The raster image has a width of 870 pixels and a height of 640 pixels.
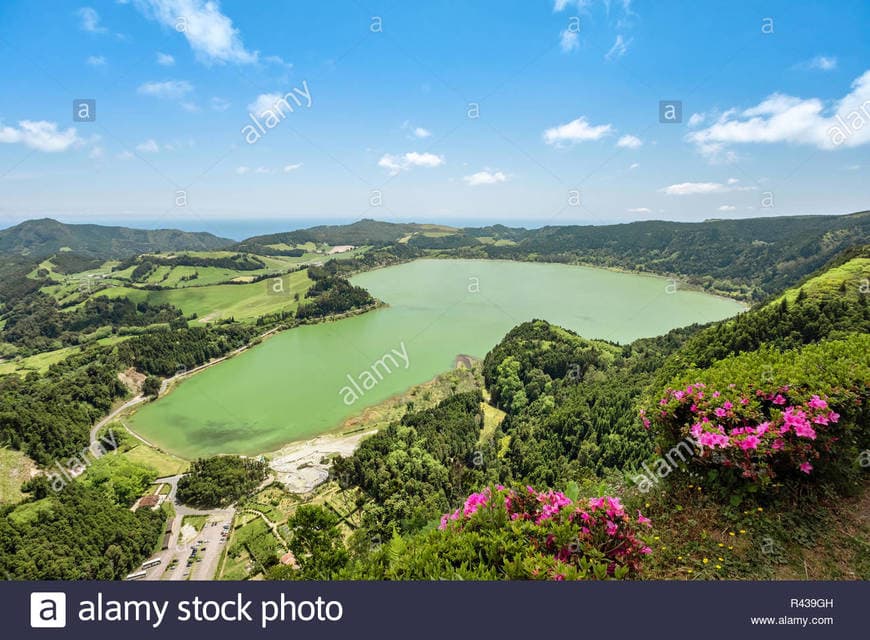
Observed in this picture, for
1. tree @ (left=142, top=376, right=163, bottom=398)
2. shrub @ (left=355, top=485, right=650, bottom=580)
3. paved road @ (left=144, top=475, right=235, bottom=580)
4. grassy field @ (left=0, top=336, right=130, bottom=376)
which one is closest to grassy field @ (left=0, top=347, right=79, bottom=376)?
grassy field @ (left=0, top=336, right=130, bottom=376)

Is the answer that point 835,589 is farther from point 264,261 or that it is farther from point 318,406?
point 264,261

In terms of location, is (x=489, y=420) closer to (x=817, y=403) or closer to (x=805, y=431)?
(x=817, y=403)

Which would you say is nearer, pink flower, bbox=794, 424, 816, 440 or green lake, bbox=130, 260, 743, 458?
pink flower, bbox=794, 424, 816, 440

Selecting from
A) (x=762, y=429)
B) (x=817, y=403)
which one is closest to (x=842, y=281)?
(x=817, y=403)

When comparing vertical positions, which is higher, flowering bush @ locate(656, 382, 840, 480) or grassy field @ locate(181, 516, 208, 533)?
flowering bush @ locate(656, 382, 840, 480)

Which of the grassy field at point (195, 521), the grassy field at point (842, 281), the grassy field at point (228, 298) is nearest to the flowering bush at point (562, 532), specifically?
the grassy field at point (195, 521)

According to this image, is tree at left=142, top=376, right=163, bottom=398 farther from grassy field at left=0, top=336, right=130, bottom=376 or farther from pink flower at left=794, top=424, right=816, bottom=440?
pink flower at left=794, top=424, right=816, bottom=440

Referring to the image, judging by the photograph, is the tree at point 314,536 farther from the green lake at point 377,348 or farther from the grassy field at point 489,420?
the green lake at point 377,348
